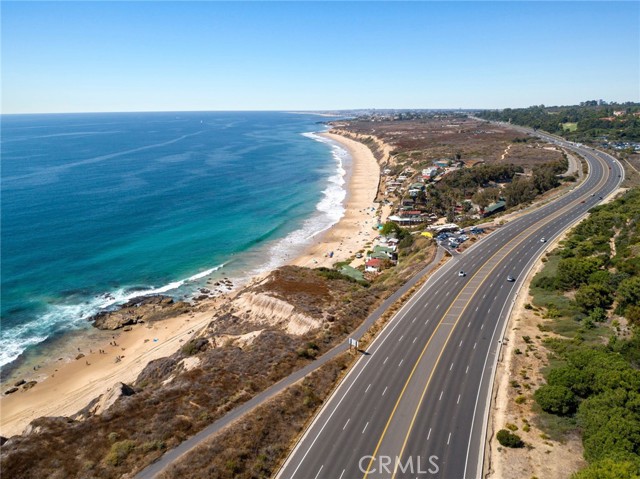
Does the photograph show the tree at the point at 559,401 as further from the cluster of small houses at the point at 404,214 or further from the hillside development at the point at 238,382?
the cluster of small houses at the point at 404,214

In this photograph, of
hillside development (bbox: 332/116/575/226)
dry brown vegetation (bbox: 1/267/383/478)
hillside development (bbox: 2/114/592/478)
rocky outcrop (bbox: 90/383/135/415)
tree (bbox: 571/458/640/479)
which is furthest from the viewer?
hillside development (bbox: 332/116/575/226)

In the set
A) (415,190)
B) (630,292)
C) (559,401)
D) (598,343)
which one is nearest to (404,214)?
(415,190)

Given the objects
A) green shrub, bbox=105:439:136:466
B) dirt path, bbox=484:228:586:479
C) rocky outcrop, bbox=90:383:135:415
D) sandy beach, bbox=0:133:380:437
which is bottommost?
sandy beach, bbox=0:133:380:437

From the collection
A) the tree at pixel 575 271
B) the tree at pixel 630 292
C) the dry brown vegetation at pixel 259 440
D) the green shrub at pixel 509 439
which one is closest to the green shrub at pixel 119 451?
the dry brown vegetation at pixel 259 440

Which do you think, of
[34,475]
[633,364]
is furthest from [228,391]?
[633,364]

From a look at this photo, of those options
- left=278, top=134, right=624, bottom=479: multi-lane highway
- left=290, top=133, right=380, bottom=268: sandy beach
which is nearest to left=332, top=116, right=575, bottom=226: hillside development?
left=290, top=133, right=380, bottom=268: sandy beach

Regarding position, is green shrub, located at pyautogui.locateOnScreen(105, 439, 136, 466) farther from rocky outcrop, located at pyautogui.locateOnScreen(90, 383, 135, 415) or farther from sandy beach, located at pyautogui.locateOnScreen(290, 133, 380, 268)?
sandy beach, located at pyautogui.locateOnScreen(290, 133, 380, 268)
